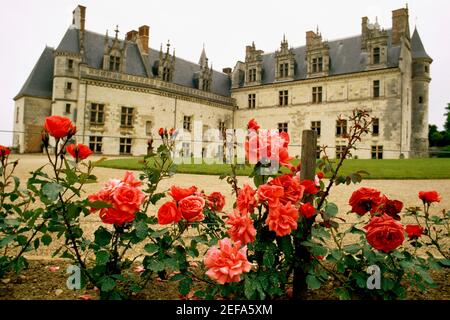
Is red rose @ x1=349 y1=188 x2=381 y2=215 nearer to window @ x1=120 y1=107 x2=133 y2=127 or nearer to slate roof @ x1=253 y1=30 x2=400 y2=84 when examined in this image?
window @ x1=120 y1=107 x2=133 y2=127

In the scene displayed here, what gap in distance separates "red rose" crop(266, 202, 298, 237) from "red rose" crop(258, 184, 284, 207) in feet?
0.13

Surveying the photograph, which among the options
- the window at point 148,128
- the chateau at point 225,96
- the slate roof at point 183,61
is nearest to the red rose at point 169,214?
the chateau at point 225,96

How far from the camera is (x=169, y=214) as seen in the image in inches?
68.5

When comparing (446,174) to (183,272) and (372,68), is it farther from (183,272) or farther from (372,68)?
(372,68)

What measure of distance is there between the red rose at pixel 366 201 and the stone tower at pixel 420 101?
2775 centimetres

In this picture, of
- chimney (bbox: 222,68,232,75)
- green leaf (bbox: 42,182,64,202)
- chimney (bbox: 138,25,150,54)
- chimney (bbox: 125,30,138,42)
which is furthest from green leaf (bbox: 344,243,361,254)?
chimney (bbox: 222,68,232,75)

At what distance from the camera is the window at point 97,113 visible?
22.3 m

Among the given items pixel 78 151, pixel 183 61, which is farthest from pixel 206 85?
pixel 78 151

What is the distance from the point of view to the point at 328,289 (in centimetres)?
232

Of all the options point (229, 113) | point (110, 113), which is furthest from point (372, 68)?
point (110, 113)

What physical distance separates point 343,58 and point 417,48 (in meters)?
7.26

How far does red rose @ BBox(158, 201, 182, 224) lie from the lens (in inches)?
67.9

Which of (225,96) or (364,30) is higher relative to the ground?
(364,30)

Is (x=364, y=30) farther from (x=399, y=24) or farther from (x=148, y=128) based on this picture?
(x=148, y=128)
